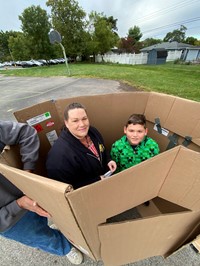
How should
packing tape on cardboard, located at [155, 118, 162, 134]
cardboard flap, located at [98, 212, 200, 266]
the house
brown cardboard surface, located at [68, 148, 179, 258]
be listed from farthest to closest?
1. the house
2. packing tape on cardboard, located at [155, 118, 162, 134]
3. cardboard flap, located at [98, 212, 200, 266]
4. brown cardboard surface, located at [68, 148, 179, 258]

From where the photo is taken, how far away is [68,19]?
76.9 feet

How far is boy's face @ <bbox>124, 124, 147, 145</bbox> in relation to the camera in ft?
5.06

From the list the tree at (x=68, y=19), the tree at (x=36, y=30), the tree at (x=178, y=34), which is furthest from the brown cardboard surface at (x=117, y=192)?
the tree at (x=178, y=34)

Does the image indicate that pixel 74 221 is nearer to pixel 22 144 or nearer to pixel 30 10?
pixel 22 144

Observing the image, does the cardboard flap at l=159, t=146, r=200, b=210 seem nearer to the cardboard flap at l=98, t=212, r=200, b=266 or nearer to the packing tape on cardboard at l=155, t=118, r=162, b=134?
the cardboard flap at l=98, t=212, r=200, b=266

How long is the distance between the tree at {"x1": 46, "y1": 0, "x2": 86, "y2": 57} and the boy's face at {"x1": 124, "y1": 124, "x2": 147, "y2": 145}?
→ 26.6 metres

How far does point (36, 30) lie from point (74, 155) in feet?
86.2

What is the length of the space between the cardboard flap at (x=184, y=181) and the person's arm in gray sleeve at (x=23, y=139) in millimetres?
847

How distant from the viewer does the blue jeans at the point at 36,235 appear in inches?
43.1

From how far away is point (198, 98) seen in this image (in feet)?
15.1

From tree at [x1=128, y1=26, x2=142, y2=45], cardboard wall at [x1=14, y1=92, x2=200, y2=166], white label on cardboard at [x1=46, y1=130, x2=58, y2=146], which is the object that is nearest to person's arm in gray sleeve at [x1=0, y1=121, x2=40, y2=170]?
→ cardboard wall at [x1=14, y1=92, x2=200, y2=166]

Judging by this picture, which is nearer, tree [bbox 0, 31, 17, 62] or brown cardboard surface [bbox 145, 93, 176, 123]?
brown cardboard surface [bbox 145, 93, 176, 123]

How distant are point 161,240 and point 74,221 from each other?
535mm

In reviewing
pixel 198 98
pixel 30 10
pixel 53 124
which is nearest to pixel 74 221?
pixel 53 124
